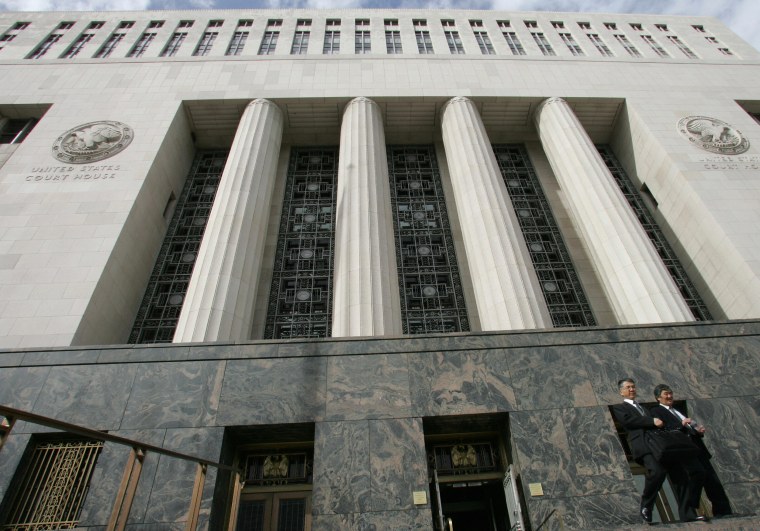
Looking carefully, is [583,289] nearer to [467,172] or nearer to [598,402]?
[467,172]

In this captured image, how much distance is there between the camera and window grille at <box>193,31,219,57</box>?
75.4 feet

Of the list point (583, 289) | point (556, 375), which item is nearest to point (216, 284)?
point (556, 375)

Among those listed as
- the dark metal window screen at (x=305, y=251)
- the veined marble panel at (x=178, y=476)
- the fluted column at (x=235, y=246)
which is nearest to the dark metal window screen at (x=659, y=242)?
the dark metal window screen at (x=305, y=251)

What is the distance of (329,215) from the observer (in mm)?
18281

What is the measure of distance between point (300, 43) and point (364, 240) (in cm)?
1495

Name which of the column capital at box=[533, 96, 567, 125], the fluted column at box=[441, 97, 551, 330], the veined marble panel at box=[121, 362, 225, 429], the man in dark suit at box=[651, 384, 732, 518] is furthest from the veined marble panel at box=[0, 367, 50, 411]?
the column capital at box=[533, 96, 567, 125]

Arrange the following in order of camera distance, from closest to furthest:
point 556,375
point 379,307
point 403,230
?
point 556,375 → point 379,307 → point 403,230

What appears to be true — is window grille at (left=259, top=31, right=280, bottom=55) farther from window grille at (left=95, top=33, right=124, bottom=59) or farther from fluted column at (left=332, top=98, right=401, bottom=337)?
fluted column at (left=332, top=98, right=401, bottom=337)

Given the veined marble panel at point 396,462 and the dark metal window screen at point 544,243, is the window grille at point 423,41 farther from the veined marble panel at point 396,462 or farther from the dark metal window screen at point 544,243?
the veined marble panel at point 396,462

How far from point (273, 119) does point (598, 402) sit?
15700mm

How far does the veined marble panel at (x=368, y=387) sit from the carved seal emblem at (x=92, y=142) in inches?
500

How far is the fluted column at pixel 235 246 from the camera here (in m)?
12.1

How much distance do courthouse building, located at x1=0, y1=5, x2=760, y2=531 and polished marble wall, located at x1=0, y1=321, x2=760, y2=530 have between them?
5cm

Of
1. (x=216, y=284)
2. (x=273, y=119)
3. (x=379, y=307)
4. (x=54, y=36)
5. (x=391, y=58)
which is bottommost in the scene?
(x=379, y=307)
